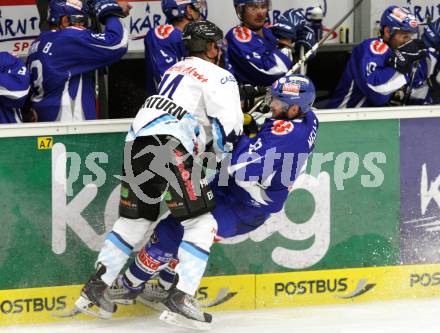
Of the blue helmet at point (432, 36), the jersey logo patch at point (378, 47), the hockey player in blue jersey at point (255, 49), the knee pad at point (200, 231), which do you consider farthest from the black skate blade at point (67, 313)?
the blue helmet at point (432, 36)

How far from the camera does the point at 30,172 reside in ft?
21.9

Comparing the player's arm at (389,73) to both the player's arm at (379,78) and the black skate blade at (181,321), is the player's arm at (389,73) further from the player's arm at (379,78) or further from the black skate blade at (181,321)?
the black skate blade at (181,321)

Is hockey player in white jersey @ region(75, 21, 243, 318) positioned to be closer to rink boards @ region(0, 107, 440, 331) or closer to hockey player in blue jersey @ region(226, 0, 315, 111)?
rink boards @ region(0, 107, 440, 331)

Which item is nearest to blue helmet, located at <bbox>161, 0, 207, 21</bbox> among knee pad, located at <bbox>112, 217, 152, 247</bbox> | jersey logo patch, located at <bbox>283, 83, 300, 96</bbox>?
jersey logo patch, located at <bbox>283, 83, 300, 96</bbox>

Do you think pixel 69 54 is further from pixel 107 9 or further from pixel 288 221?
pixel 288 221

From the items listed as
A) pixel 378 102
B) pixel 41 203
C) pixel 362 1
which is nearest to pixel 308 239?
pixel 378 102

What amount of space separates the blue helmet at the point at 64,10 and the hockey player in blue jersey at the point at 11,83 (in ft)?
1.14

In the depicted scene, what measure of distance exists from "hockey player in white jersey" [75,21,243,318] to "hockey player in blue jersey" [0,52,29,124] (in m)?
0.71

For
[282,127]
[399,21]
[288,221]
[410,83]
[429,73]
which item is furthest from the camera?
[429,73]

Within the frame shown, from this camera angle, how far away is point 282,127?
6457 millimetres

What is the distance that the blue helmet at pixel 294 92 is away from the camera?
254 inches

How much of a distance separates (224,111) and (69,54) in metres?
1.14

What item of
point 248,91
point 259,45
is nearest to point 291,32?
point 259,45

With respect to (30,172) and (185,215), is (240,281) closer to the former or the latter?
(185,215)
